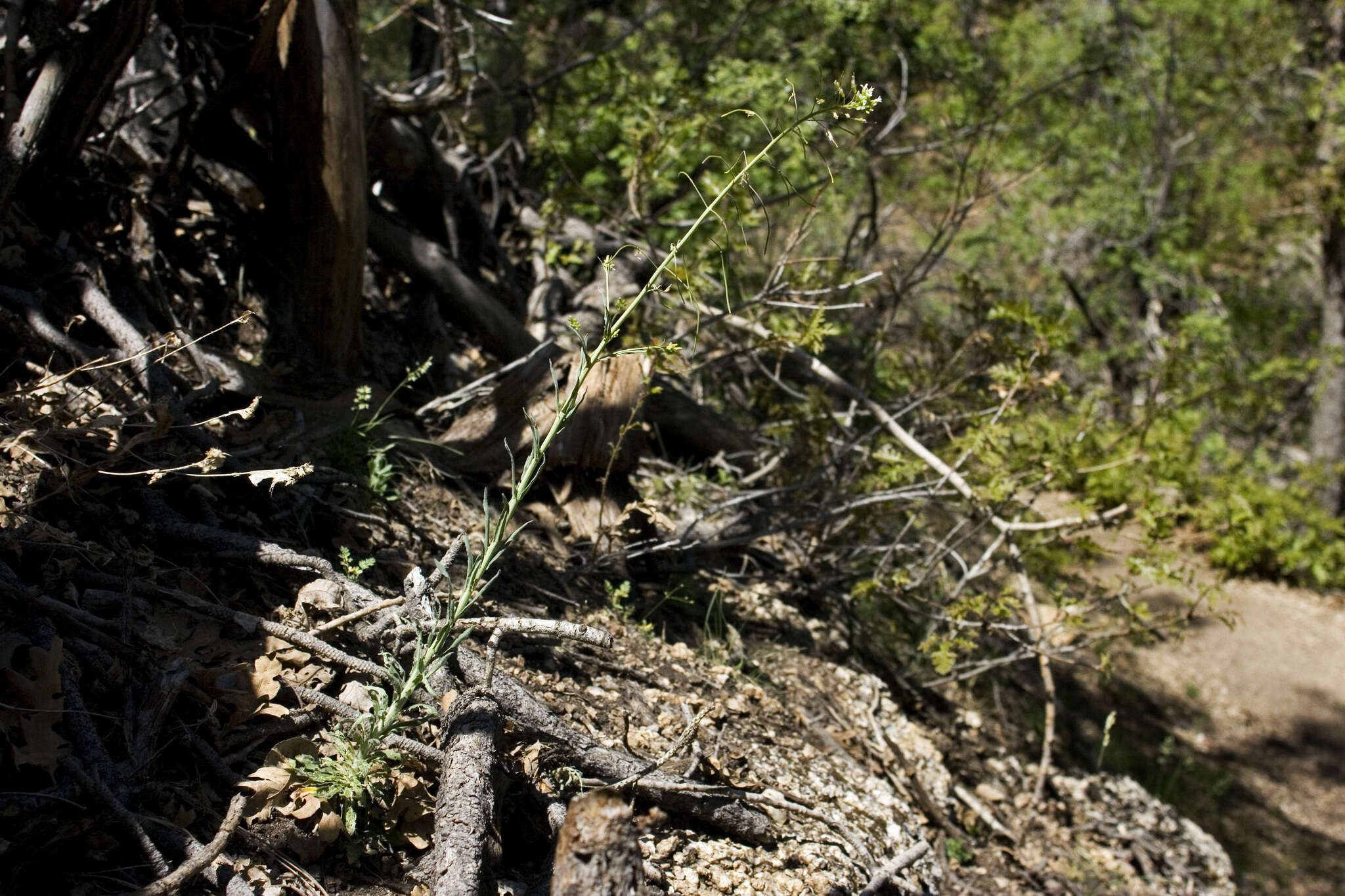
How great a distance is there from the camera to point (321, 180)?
3.58 m

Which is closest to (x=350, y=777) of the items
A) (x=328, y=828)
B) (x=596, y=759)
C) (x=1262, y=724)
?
(x=328, y=828)

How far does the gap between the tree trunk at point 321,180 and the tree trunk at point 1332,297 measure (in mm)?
9707

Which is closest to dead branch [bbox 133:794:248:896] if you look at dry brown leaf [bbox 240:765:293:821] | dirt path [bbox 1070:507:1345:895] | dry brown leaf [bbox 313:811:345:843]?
dry brown leaf [bbox 240:765:293:821]

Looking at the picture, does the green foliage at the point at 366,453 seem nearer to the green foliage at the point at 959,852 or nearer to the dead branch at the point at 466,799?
the dead branch at the point at 466,799

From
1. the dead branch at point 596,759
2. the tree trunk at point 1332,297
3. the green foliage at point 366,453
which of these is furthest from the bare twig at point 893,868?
the tree trunk at point 1332,297

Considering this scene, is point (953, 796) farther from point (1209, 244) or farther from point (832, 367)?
point (1209, 244)

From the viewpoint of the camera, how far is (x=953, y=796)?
12.4 feet

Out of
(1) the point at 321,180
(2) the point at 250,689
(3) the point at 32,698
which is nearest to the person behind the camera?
(3) the point at 32,698

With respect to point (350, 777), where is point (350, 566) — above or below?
above

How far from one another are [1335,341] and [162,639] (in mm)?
11319

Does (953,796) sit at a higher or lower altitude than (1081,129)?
lower

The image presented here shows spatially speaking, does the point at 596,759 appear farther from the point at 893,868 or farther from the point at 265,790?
the point at 893,868

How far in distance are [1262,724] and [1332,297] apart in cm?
535

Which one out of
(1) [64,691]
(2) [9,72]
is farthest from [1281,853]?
(2) [9,72]
